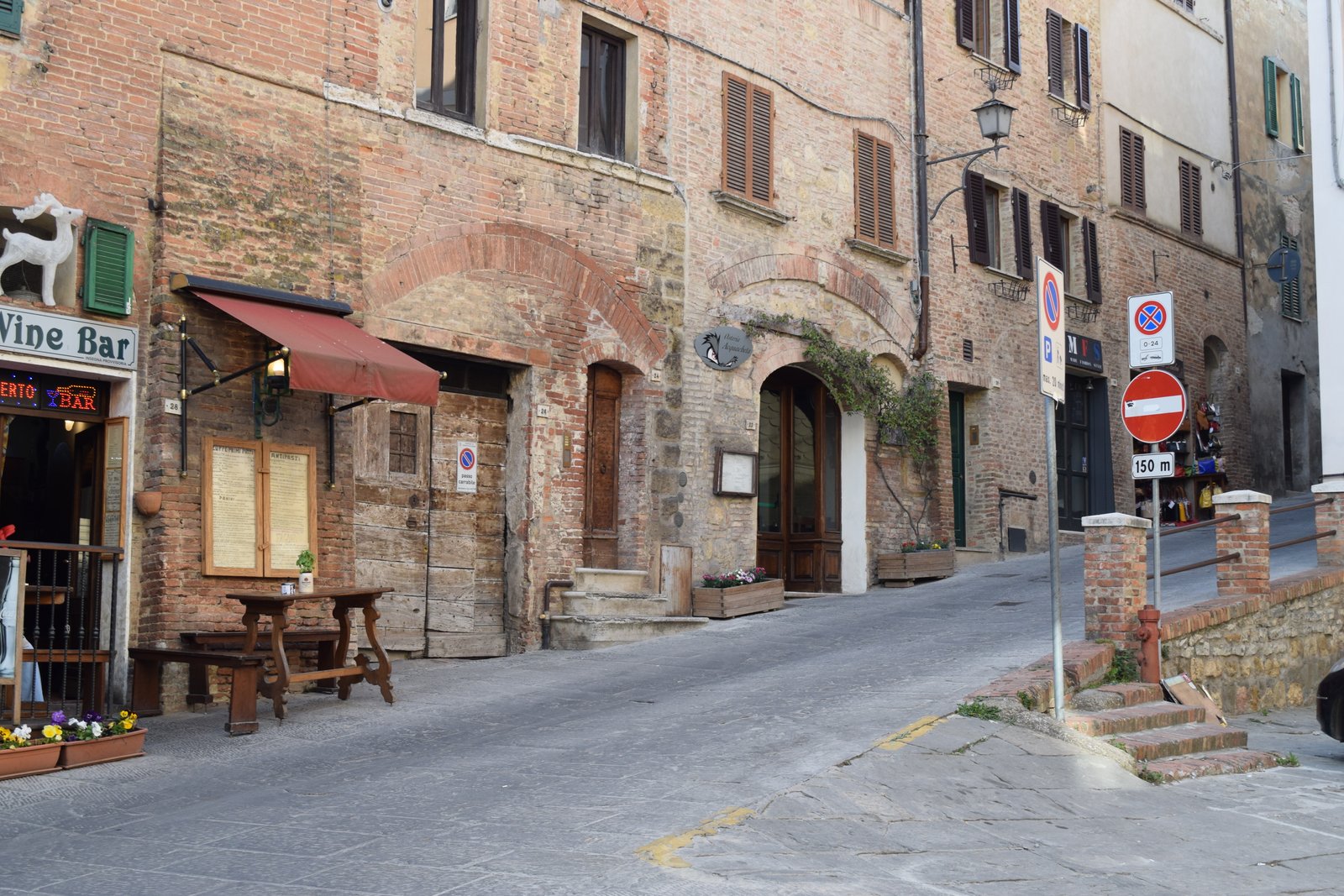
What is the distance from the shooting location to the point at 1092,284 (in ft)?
74.3

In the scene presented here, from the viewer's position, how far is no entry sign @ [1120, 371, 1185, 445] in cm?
1144

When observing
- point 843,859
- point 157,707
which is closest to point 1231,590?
point 843,859

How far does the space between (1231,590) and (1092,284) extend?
33.4ft

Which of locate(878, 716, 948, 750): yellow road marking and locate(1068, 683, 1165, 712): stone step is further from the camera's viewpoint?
locate(1068, 683, 1165, 712): stone step

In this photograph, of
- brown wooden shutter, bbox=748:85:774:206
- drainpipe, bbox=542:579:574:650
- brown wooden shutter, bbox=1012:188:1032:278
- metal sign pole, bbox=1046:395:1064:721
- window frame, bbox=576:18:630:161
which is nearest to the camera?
metal sign pole, bbox=1046:395:1064:721

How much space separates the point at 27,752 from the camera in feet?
27.0

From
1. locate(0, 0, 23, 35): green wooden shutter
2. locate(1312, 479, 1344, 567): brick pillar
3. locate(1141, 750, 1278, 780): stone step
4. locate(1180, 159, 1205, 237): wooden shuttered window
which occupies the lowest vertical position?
locate(1141, 750, 1278, 780): stone step

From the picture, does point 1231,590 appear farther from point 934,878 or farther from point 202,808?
point 202,808

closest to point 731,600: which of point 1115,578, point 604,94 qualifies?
point 1115,578

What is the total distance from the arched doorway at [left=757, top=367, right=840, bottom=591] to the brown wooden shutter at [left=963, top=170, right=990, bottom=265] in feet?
12.2

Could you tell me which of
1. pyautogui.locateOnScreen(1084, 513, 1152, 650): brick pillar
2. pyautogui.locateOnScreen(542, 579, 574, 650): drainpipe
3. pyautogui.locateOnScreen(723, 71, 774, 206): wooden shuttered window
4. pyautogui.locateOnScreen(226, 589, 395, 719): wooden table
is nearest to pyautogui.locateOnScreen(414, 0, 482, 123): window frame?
pyautogui.locateOnScreen(723, 71, 774, 206): wooden shuttered window

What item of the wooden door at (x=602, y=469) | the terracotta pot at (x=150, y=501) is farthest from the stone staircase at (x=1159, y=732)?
the terracotta pot at (x=150, y=501)

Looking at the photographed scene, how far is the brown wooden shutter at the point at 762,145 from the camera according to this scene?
16.7 metres

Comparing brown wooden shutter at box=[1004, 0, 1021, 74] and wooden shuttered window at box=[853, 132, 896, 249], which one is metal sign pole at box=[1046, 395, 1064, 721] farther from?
brown wooden shutter at box=[1004, 0, 1021, 74]
